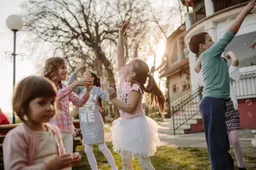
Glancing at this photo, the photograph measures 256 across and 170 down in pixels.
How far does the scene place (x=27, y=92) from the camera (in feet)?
5.11

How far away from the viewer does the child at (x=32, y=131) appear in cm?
146

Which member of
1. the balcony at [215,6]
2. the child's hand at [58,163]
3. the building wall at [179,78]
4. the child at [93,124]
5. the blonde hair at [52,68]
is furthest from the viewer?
the building wall at [179,78]

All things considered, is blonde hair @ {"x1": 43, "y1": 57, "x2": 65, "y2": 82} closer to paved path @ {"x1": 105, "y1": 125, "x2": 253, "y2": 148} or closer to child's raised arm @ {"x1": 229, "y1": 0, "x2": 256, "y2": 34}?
child's raised arm @ {"x1": 229, "y1": 0, "x2": 256, "y2": 34}

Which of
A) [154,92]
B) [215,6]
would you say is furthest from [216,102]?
[215,6]

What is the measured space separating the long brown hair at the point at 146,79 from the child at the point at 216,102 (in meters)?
0.53

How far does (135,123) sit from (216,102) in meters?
0.97

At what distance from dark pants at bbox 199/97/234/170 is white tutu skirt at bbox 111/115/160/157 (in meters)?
0.64

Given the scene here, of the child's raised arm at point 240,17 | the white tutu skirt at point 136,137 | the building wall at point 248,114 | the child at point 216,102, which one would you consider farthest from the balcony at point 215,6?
the white tutu skirt at point 136,137

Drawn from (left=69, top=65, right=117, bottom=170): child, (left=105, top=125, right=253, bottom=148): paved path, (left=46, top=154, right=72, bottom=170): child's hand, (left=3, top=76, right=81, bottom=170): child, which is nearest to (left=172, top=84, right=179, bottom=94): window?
(left=105, top=125, right=253, bottom=148): paved path

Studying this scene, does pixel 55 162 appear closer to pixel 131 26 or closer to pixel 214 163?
pixel 214 163

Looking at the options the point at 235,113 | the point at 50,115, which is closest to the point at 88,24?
the point at 235,113

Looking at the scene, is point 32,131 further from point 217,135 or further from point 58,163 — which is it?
point 217,135

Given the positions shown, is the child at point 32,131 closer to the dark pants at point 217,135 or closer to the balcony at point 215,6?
the dark pants at point 217,135

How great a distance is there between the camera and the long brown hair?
10.1 ft
